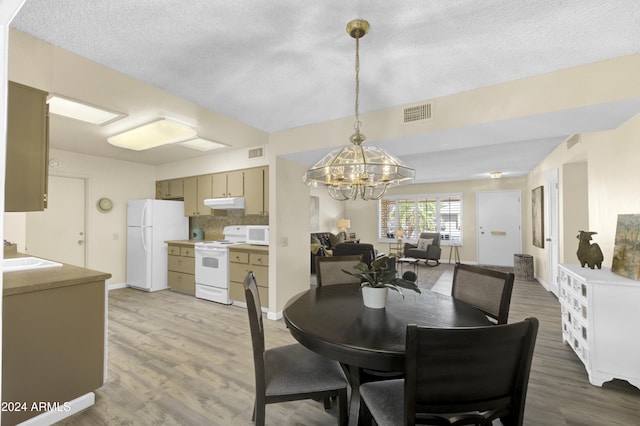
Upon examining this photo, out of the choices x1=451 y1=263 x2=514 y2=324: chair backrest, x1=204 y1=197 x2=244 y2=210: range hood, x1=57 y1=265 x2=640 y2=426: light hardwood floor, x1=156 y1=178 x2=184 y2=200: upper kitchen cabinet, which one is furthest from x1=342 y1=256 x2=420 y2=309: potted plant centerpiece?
x1=156 y1=178 x2=184 y2=200: upper kitchen cabinet

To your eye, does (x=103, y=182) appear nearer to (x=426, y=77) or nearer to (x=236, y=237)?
(x=236, y=237)

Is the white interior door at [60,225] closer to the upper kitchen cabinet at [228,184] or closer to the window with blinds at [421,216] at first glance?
the upper kitchen cabinet at [228,184]

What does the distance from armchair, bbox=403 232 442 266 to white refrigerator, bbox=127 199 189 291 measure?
5.66 meters

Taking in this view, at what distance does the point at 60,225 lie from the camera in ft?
15.1

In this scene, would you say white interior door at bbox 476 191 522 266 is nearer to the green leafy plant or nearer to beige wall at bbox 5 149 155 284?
the green leafy plant

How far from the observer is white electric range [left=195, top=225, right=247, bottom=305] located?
14.2 ft

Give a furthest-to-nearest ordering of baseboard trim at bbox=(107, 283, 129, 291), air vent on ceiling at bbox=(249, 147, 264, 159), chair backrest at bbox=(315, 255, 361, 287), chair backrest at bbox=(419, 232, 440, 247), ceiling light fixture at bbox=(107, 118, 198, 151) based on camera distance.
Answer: chair backrest at bbox=(419, 232, 440, 247) < baseboard trim at bbox=(107, 283, 129, 291) < air vent on ceiling at bbox=(249, 147, 264, 159) < ceiling light fixture at bbox=(107, 118, 198, 151) < chair backrest at bbox=(315, 255, 361, 287)

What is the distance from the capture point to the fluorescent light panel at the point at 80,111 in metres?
2.64

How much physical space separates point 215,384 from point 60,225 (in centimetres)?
421

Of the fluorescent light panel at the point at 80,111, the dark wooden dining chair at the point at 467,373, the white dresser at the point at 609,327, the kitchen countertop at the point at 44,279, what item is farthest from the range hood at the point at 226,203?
the white dresser at the point at 609,327

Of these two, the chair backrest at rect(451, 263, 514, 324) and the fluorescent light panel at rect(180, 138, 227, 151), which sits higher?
the fluorescent light panel at rect(180, 138, 227, 151)

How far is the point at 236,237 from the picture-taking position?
5051mm

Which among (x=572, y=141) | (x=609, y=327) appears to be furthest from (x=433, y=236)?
(x=609, y=327)

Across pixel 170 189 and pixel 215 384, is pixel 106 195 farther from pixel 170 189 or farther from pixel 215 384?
pixel 215 384
